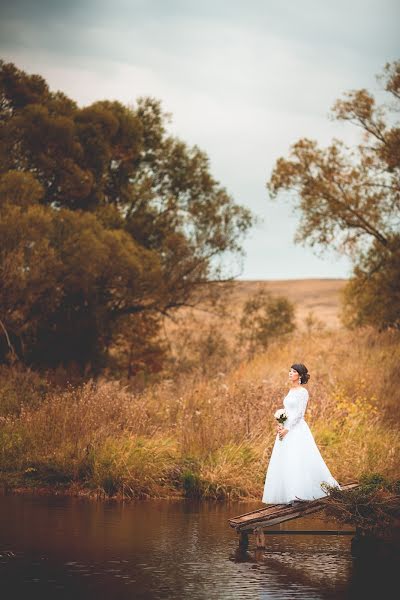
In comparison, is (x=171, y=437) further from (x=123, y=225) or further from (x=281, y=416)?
(x=123, y=225)

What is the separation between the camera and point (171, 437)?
18.2 metres

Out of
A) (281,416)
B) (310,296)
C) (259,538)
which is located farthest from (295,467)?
(310,296)

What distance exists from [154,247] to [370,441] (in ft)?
56.5

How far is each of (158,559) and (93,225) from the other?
19.1m

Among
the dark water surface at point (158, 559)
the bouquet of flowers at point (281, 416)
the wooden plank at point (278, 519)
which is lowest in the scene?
the dark water surface at point (158, 559)

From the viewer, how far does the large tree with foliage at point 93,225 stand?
89.4 feet

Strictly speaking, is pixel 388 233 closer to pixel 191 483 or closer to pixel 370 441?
pixel 370 441

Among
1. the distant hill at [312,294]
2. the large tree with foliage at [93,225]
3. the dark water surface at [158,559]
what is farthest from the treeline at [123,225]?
the distant hill at [312,294]

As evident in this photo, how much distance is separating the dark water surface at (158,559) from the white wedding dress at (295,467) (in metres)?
0.69

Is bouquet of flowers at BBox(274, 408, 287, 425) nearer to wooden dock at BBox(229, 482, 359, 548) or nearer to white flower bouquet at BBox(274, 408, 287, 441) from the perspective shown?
white flower bouquet at BBox(274, 408, 287, 441)

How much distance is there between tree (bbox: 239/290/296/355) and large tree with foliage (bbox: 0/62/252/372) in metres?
5.06

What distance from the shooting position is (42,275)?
2669cm

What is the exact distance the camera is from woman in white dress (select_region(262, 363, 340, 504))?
11219 mm

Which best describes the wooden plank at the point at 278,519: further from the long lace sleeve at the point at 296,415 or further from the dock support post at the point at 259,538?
the long lace sleeve at the point at 296,415
